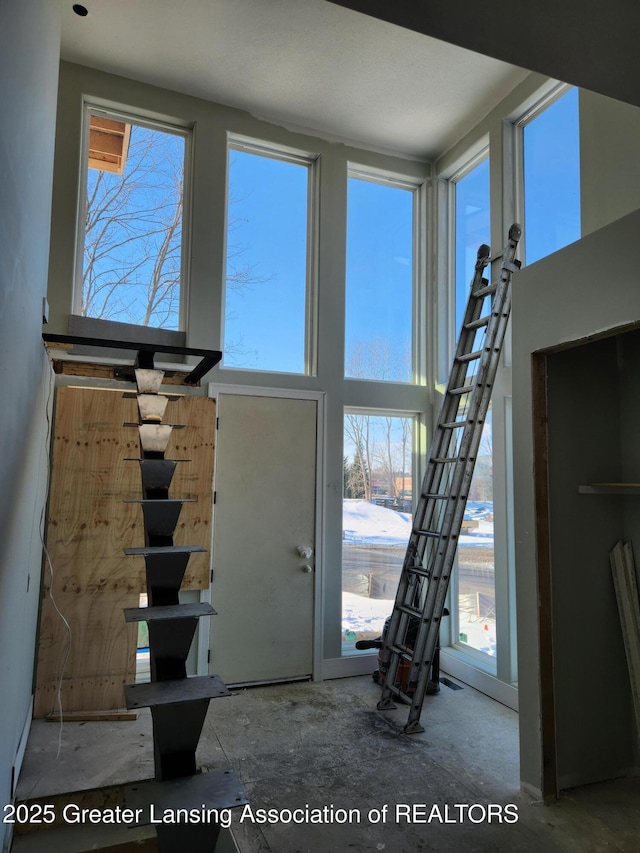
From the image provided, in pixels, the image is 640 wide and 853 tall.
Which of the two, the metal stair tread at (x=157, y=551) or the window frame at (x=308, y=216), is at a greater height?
the window frame at (x=308, y=216)

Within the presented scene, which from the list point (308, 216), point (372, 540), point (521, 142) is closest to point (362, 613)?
point (372, 540)

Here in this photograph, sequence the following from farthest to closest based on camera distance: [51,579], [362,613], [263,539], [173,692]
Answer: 1. [362,613]
2. [263,539]
3. [51,579]
4. [173,692]

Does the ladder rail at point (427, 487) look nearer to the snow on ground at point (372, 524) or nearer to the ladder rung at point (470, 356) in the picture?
the ladder rung at point (470, 356)

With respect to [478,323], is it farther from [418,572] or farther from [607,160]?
[418,572]

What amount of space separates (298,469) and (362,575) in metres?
1.06

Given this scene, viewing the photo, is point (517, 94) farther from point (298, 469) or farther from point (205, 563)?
point (205, 563)

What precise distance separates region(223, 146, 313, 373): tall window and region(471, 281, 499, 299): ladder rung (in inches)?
53.5

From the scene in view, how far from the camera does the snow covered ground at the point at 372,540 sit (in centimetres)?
446

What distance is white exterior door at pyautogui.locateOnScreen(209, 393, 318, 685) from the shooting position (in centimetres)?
415

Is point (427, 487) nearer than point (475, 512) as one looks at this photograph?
Yes

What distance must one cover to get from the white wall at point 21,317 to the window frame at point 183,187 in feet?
2.96

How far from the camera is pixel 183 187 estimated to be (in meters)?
4.33

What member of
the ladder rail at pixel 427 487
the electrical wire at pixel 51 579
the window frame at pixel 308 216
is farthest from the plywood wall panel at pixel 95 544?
the ladder rail at pixel 427 487

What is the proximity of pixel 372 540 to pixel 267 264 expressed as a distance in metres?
→ 2.46
